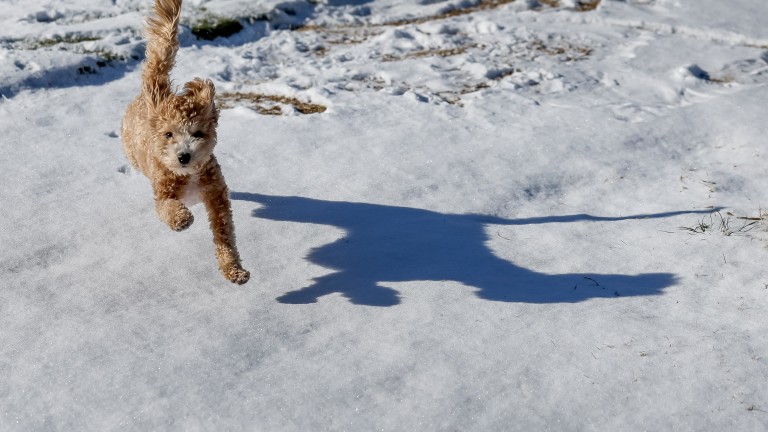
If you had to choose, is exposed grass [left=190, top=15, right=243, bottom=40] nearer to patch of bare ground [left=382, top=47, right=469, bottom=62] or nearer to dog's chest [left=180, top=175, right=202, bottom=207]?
patch of bare ground [left=382, top=47, right=469, bottom=62]

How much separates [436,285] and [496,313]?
22.6 inches

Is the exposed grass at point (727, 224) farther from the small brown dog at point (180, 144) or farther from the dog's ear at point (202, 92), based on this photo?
the dog's ear at point (202, 92)

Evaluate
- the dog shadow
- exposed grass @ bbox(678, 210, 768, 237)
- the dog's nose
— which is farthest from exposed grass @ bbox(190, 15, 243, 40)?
exposed grass @ bbox(678, 210, 768, 237)

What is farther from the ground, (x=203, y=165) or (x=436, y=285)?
(x=203, y=165)

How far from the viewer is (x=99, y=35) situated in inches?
448

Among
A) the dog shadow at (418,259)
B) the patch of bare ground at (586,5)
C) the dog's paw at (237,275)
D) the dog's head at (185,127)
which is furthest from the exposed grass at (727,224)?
the patch of bare ground at (586,5)

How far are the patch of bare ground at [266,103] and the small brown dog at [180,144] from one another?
3.08 meters

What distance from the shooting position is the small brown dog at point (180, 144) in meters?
5.66

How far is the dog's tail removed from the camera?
19.5ft

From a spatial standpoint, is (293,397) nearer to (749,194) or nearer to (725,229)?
(725,229)

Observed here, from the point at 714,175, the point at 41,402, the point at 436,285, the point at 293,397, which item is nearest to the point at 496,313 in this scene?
the point at 436,285

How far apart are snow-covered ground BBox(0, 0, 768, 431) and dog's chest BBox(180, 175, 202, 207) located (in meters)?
0.51

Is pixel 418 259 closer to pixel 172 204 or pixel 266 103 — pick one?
pixel 172 204

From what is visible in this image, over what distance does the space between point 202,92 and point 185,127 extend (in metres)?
0.32
